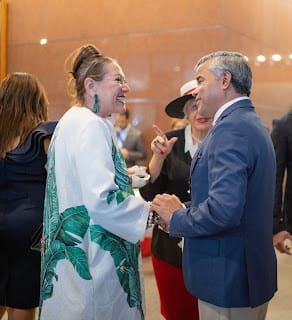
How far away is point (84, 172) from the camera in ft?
4.86

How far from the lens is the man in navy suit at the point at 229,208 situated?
1.37 m

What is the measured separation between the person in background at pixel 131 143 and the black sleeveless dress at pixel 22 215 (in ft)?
8.94

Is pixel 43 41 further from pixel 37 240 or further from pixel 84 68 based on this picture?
pixel 84 68

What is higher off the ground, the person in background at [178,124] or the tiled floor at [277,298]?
the person in background at [178,124]

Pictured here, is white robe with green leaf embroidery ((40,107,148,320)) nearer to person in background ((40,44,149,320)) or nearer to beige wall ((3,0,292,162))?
person in background ((40,44,149,320))

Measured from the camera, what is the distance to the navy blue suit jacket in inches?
53.8

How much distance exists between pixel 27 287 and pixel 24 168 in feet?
1.86

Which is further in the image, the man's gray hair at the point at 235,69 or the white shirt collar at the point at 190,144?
the white shirt collar at the point at 190,144

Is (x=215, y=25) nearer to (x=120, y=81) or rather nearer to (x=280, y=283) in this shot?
(x=280, y=283)

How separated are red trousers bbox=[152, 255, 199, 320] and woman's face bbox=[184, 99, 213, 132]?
658mm

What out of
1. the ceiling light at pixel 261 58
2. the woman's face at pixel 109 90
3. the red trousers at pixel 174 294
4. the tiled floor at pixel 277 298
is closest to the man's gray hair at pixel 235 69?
the woman's face at pixel 109 90

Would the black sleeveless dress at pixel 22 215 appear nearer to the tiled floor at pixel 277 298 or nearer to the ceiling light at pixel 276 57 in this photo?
the tiled floor at pixel 277 298

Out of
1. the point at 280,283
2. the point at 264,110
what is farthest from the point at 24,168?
the point at 264,110

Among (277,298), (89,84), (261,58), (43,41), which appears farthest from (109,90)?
(43,41)
